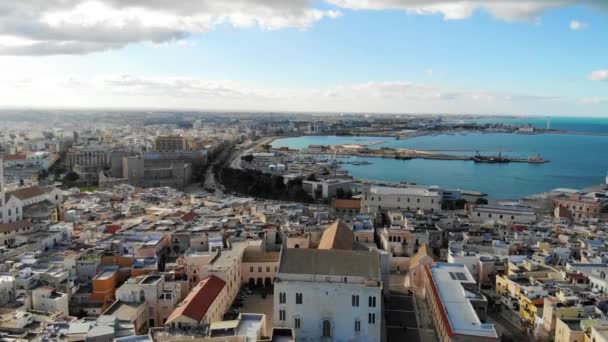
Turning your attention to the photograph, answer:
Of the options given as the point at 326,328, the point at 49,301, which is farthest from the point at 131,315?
the point at 326,328

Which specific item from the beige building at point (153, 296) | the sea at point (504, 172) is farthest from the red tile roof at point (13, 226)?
the sea at point (504, 172)

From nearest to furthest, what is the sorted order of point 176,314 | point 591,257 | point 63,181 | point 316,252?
point 176,314, point 316,252, point 591,257, point 63,181

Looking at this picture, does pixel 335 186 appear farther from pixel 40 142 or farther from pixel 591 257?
pixel 40 142

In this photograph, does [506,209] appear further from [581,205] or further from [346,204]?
Result: [346,204]

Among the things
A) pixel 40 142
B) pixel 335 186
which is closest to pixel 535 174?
pixel 335 186

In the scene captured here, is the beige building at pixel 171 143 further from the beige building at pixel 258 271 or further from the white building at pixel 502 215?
the beige building at pixel 258 271

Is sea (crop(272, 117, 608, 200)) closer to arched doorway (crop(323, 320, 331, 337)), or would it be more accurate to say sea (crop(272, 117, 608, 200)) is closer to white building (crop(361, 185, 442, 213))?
white building (crop(361, 185, 442, 213))
